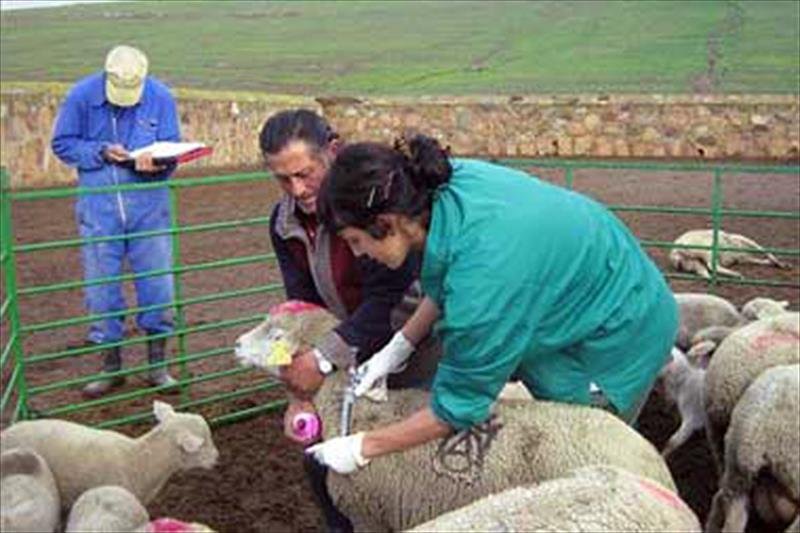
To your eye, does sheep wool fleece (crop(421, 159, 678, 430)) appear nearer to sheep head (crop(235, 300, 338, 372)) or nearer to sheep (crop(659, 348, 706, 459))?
sheep head (crop(235, 300, 338, 372))

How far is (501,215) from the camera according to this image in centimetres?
288

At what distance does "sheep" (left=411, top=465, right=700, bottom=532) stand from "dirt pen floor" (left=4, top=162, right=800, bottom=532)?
2.29m

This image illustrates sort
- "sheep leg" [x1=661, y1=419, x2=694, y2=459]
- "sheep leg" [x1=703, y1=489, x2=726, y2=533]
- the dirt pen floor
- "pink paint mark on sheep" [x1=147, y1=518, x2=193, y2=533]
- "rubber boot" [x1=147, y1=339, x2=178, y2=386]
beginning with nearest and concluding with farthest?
1. "pink paint mark on sheep" [x1=147, y1=518, x2=193, y2=533]
2. "sheep leg" [x1=703, y1=489, x2=726, y2=533]
3. the dirt pen floor
4. "sheep leg" [x1=661, y1=419, x2=694, y2=459]
5. "rubber boot" [x1=147, y1=339, x2=178, y2=386]

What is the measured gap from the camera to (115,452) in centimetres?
441

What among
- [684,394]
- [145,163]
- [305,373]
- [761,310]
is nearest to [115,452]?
[305,373]

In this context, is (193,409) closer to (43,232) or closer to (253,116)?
(43,232)

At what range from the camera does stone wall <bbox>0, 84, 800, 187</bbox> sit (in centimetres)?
1864

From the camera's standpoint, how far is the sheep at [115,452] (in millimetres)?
4223

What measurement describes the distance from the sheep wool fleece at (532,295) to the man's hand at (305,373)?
31.5 inches

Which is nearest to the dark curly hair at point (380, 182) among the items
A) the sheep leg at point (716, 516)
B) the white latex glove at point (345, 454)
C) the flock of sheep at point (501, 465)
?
the white latex glove at point (345, 454)

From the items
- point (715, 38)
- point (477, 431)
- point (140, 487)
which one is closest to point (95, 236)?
point (140, 487)

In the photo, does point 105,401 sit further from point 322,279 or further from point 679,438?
point 679,438

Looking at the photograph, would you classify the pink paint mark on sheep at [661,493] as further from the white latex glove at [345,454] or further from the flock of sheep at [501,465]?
the white latex glove at [345,454]

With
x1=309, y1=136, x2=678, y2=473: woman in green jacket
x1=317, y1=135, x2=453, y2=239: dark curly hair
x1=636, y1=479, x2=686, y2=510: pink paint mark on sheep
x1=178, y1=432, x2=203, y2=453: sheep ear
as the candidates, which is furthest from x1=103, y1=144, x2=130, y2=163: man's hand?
x1=636, y1=479, x2=686, y2=510: pink paint mark on sheep
